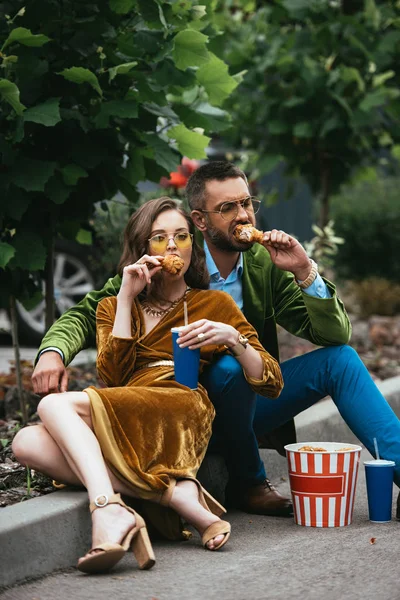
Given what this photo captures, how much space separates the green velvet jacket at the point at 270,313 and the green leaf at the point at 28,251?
48 cm

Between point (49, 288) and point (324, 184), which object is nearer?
point (49, 288)

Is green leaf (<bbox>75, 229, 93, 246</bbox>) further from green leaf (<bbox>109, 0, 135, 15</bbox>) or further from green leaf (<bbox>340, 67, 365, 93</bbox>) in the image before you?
green leaf (<bbox>340, 67, 365, 93</bbox>)

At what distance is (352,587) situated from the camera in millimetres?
3574

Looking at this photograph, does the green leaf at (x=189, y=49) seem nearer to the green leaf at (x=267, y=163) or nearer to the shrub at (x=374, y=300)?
the green leaf at (x=267, y=163)

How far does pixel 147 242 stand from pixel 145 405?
71 cm

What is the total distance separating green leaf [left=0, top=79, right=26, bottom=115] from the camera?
4508mm

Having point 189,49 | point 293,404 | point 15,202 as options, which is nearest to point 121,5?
point 189,49

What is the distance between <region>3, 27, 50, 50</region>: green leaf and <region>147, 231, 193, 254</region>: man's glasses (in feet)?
3.11

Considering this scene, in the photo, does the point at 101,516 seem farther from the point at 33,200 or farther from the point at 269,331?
the point at 33,200

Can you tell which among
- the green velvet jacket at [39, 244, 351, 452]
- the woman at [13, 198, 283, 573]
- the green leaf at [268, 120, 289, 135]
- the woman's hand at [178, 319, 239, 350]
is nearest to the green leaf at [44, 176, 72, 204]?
the green velvet jacket at [39, 244, 351, 452]

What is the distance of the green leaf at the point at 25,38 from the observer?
4.54 meters

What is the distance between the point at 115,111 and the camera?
4930 millimetres

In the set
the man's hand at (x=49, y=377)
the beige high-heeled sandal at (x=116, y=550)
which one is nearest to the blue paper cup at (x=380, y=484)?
Answer: the beige high-heeled sandal at (x=116, y=550)

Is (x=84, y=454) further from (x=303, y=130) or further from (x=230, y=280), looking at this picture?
(x=303, y=130)
